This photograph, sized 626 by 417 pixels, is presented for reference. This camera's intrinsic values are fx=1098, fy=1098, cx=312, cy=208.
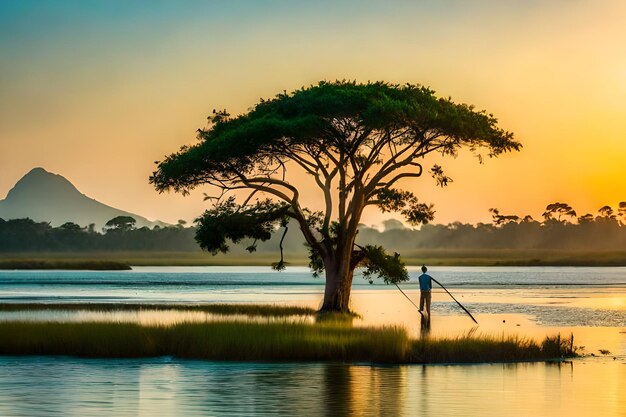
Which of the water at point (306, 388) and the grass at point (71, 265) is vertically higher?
the grass at point (71, 265)

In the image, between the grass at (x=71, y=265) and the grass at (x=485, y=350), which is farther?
the grass at (x=71, y=265)

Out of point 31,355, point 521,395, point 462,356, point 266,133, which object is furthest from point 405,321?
point 521,395

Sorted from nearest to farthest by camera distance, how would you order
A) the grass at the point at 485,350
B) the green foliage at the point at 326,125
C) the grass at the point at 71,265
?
1. the grass at the point at 485,350
2. the green foliage at the point at 326,125
3. the grass at the point at 71,265

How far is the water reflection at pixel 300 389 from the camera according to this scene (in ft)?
70.6

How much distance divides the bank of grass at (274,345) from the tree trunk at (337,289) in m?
15.1

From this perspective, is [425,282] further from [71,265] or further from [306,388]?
[71,265]

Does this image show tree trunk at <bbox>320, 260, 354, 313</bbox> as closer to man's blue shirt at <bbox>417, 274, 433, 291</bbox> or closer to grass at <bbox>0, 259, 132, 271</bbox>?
man's blue shirt at <bbox>417, 274, 433, 291</bbox>

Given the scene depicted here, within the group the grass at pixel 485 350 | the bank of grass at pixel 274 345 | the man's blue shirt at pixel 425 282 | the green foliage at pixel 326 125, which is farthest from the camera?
the green foliage at pixel 326 125

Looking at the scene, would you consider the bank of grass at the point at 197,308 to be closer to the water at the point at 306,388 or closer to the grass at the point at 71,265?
the water at the point at 306,388

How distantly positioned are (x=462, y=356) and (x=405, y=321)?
1530 cm

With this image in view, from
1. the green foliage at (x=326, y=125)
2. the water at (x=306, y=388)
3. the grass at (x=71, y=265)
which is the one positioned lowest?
the water at (x=306, y=388)

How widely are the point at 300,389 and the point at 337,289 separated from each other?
81.4ft

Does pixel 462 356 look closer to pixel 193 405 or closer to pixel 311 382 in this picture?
pixel 311 382

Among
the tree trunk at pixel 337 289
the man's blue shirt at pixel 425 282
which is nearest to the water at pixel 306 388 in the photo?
the man's blue shirt at pixel 425 282
